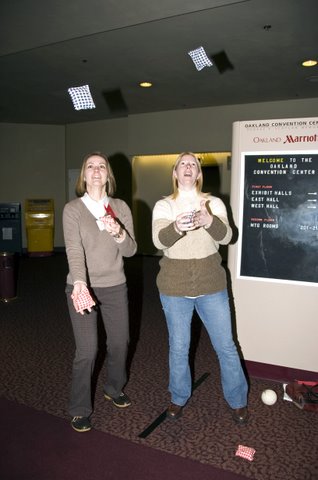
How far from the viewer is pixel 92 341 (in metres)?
2.22

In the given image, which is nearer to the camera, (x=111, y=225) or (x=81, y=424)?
(x=111, y=225)

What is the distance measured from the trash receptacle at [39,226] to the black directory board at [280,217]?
7785 mm

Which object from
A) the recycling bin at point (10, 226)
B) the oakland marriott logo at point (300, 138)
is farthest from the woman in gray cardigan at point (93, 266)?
the recycling bin at point (10, 226)

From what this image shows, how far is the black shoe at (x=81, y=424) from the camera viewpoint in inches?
91.5

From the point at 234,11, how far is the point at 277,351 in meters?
3.49

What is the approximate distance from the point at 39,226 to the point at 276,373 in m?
8.04

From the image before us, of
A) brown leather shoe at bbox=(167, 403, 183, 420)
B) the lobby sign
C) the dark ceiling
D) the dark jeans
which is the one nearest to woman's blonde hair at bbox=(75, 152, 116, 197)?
the dark jeans

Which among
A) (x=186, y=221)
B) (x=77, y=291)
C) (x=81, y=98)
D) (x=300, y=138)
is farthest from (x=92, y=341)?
(x=300, y=138)

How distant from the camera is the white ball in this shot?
2.61 meters

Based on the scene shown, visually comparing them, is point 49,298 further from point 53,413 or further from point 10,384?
point 53,413

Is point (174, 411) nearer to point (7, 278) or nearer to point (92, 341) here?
point (92, 341)

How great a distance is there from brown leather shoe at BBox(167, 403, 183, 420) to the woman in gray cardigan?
421 millimetres

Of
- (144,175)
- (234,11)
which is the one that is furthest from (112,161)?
(234,11)

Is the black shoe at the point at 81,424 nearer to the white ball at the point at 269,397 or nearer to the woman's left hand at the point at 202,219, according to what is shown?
the white ball at the point at 269,397
